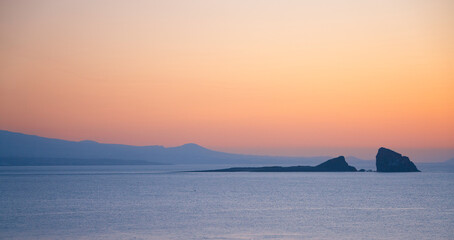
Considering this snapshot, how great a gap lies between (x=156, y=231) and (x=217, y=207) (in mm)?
20327

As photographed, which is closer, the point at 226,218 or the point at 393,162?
the point at 226,218

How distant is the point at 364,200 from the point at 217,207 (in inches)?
858

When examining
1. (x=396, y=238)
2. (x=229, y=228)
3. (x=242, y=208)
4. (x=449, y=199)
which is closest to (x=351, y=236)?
(x=396, y=238)

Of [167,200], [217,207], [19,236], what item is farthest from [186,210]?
[19,236]

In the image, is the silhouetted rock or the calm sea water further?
the silhouetted rock

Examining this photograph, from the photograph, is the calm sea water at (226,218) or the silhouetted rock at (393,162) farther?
the silhouetted rock at (393,162)

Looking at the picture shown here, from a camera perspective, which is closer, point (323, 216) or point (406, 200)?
point (323, 216)

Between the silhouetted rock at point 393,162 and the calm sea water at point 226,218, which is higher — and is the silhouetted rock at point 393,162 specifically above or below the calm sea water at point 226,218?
above

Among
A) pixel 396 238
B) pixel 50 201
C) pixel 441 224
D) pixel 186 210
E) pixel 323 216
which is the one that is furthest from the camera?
pixel 50 201

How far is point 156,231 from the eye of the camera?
43.4 meters

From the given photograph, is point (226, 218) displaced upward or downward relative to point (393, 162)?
downward

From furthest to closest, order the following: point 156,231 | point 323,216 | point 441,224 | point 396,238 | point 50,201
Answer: point 50,201, point 323,216, point 441,224, point 156,231, point 396,238

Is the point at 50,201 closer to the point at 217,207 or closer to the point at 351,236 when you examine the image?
the point at 217,207

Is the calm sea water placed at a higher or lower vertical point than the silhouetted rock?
lower
